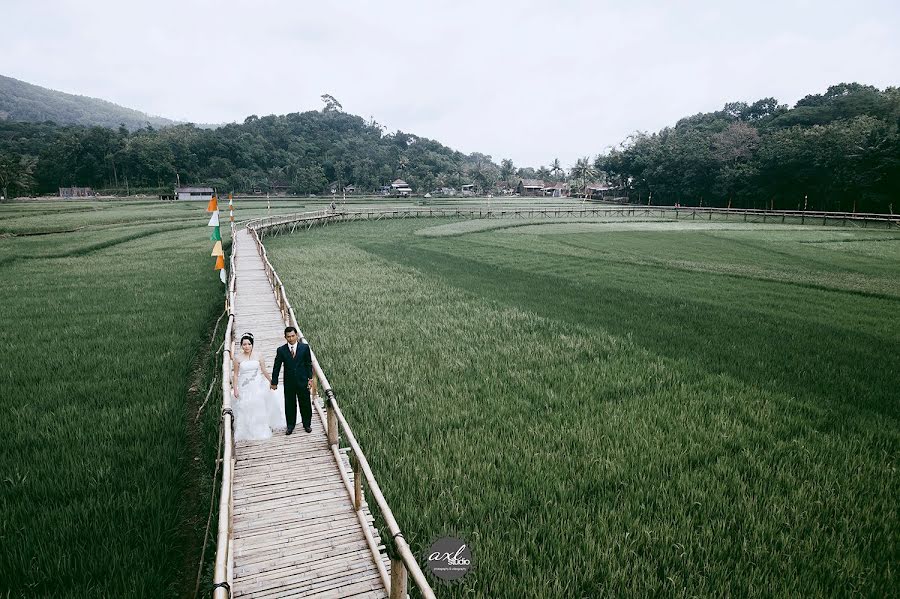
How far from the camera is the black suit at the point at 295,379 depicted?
6.46 m

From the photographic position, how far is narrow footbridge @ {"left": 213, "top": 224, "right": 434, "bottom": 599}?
4035 millimetres

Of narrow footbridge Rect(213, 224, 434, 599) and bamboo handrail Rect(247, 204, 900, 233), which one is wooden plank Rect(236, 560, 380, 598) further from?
bamboo handrail Rect(247, 204, 900, 233)

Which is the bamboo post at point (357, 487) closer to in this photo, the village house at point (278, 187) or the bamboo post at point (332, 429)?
the bamboo post at point (332, 429)

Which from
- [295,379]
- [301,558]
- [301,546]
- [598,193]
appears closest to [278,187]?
[598,193]

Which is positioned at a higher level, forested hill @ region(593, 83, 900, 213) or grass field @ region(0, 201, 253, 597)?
forested hill @ region(593, 83, 900, 213)

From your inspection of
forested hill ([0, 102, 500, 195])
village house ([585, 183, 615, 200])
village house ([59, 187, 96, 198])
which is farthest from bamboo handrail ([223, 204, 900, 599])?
village house ([59, 187, 96, 198])

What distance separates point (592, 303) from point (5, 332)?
1574cm

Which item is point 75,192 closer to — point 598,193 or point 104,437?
point 104,437

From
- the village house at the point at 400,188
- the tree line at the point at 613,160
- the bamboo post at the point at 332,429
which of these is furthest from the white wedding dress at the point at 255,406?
the village house at the point at 400,188

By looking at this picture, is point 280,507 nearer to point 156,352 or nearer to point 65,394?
point 65,394

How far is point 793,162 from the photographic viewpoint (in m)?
51.0

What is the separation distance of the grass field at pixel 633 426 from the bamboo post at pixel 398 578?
89cm

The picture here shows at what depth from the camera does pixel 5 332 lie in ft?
38.0

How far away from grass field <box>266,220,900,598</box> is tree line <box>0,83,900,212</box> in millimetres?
39107
